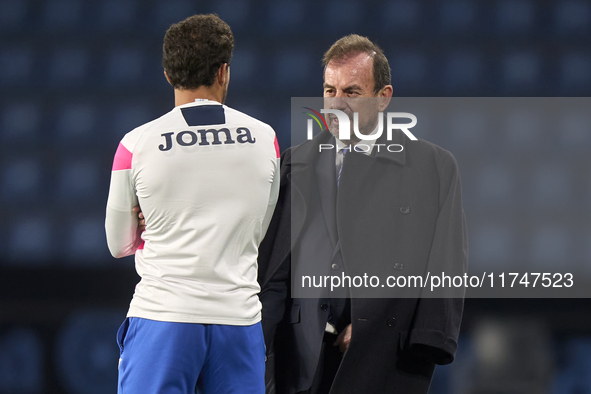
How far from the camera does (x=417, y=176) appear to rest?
1.97 m

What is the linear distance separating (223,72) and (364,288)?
0.68 metres

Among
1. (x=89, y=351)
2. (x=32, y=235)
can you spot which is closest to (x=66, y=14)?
(x=32, y=235)

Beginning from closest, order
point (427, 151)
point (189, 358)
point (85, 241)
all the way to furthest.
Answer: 1. point (189, 358)
2. point (427, 151)
3. point (85, 241)

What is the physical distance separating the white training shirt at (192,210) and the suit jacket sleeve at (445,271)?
0.54 meters

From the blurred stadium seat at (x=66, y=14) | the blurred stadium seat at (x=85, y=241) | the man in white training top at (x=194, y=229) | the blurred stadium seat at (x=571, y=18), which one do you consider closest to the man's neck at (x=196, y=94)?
the man in white training top at (x=194, y=229)

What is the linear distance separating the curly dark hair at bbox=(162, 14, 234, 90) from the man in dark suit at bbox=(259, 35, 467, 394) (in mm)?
556

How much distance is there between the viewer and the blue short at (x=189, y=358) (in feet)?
4.69

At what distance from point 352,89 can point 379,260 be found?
0.49m

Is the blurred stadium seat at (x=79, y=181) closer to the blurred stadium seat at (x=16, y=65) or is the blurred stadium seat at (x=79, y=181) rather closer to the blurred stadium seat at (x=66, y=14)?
the blurred stadium seat at (x=16, y=65)

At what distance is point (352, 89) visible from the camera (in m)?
2.03

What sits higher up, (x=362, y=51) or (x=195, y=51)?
(x=362, y=51)

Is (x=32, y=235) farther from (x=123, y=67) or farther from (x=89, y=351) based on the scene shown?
(x=123, y=67)

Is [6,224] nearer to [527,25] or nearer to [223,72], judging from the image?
[223,72]

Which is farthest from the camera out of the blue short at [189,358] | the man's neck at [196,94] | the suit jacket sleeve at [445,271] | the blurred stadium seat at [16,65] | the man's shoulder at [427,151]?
the blurred stadium seat at [16,65]
